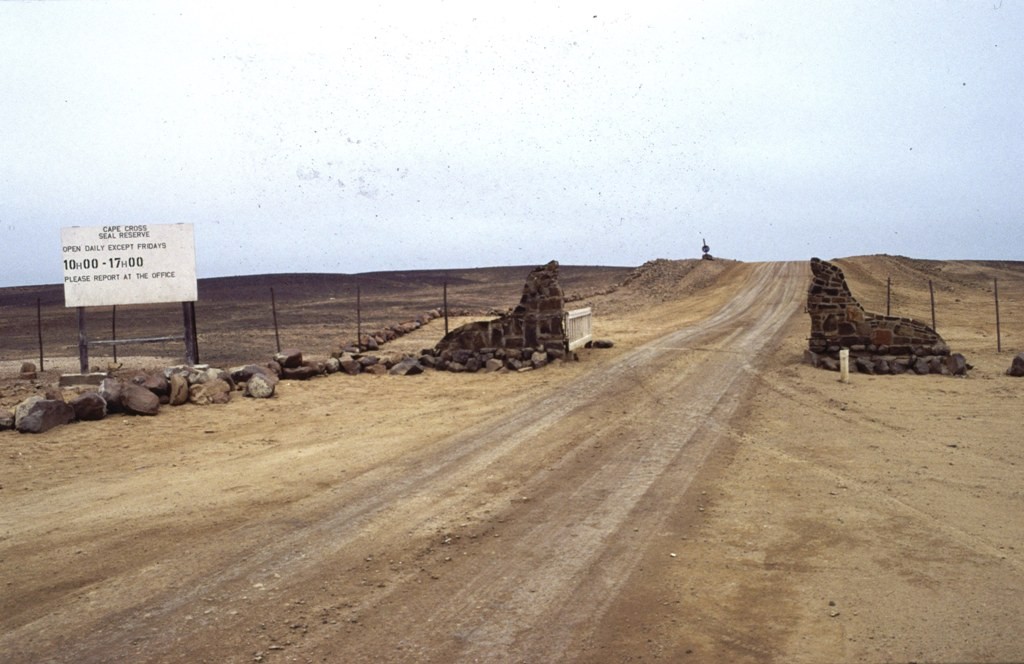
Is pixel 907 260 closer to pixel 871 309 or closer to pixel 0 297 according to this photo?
pixel 871 309

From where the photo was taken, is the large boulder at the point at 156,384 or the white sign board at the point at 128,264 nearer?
the large boulder at the point at 156,384

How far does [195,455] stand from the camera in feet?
34.8

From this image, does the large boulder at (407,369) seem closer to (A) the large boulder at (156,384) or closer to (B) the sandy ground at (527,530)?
(B) the sandy ground at (527,530)

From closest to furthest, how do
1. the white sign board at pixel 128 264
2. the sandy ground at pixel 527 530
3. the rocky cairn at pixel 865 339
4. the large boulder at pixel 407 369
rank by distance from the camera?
the sandy ground at pixel 527 530, the white sign board at pixel 128 264, the rocky cairn at pixel 865 339, the large boulder at pixel 407 369

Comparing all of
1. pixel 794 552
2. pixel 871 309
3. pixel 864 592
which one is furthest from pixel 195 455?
pixel 871 309

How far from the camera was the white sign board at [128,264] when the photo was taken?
1697 cm

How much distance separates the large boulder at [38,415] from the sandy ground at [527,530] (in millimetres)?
231

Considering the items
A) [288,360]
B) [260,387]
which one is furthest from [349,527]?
[288,360]

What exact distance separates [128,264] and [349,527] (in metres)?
12.5

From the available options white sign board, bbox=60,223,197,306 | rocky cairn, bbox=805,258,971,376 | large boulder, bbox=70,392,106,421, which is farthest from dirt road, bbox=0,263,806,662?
rocky cairn, bbox=805,258,971,376

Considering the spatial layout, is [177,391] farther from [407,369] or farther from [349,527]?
[349,527]

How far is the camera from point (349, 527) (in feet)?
23.7

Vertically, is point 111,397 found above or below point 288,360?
below

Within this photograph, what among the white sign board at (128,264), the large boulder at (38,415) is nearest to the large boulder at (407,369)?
the white sign board at (128,264)
